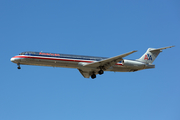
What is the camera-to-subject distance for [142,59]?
35.5 meters

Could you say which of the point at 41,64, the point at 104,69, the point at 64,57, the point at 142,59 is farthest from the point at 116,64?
the point at 41,64

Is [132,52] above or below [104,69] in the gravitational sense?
above

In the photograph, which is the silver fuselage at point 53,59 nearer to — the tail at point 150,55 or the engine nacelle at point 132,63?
the engine nacelle at point 132,63

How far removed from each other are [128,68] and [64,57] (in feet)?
29.9

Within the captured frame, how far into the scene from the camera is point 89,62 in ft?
104

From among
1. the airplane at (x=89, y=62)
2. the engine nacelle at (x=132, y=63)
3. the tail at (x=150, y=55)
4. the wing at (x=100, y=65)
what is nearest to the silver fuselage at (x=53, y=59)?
the airplane at (x=89, y=62)

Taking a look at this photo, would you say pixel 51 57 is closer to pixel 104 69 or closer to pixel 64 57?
pixel 64 57

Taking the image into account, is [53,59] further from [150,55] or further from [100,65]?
[150,55]

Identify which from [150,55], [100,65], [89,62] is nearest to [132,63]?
[150,55]

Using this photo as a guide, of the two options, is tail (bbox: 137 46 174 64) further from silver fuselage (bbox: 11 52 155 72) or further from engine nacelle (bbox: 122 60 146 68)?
silver fuselage (bbox: 11 52 155 72)

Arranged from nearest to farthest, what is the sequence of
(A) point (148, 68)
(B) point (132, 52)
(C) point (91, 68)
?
(B) point (132, 52)
(C) point (91, 68)
(A) point (148, 68)

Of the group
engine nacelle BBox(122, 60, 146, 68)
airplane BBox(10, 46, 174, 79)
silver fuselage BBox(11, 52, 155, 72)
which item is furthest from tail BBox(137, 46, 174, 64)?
silver fuselage BBox(11, 52, 155, 72)

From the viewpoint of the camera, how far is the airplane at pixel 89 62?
29156mm

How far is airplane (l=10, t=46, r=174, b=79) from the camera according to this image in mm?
29156
